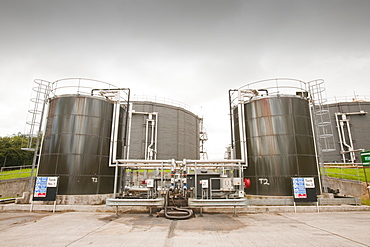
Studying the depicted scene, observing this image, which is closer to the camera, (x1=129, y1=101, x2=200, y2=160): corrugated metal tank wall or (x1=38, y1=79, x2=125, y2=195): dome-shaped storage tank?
(x1=38, y1=79, x2=125, y2=195): dome-shaped storage tank

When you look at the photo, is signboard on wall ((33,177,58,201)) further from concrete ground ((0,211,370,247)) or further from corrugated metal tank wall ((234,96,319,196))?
corrugated metal tank wall ((234,96,319,196))

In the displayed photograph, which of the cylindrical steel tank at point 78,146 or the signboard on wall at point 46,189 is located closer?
the signboard on wall at point 46,189

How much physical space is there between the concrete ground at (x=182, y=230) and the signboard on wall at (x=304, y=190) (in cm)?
126

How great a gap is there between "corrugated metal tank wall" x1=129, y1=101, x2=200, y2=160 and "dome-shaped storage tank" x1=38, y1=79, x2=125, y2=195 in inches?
479

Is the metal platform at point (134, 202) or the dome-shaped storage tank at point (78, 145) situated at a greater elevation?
the dome-shaped storage tank at point (78, 145)

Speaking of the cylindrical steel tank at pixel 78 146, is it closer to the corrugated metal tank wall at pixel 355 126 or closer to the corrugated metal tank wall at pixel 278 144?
the corrugated metal tank wall at pixel 278 144

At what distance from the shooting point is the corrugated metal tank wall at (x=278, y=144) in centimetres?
1359

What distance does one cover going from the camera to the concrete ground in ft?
21.6

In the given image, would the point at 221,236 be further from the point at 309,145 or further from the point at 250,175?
the point at 309,145

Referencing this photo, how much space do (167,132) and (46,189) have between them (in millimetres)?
18364

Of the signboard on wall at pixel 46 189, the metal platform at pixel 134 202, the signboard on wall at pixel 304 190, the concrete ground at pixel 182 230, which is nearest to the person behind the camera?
the concrete ground at pixel 182 230

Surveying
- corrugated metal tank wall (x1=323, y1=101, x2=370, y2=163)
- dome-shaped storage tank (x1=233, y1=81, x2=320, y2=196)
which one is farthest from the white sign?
corrugated metal tank wall (x1=323, y1=101, x2=370, y2=163)

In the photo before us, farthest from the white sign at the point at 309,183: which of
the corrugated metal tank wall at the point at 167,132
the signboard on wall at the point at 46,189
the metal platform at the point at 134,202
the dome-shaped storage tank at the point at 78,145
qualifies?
the corrugated metal tank wall at the point at 167,132

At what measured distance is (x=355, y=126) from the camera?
2859cm
